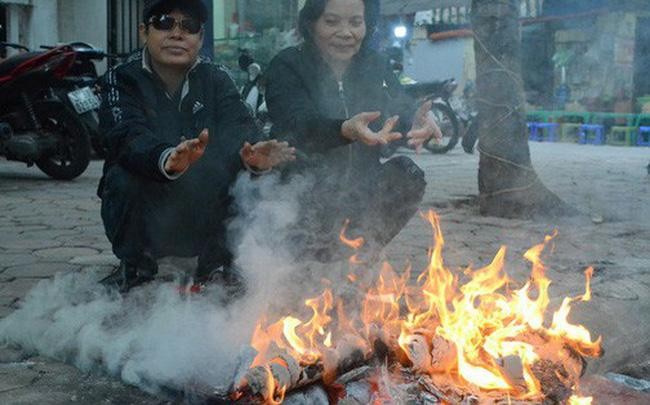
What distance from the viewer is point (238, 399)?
2.21 meters

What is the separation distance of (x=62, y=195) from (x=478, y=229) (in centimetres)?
402

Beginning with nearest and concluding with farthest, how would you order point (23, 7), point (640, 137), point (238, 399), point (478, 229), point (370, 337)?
point (238, 399)
point (370, 337)
point (478, 229)
point (23, 7)
point (640, 137)

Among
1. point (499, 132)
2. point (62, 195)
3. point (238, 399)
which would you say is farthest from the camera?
point (62, 195)

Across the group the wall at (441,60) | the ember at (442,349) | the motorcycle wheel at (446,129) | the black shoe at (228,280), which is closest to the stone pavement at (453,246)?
the ember at (442,349)

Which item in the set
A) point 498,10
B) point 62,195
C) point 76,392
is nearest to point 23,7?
point 62,195

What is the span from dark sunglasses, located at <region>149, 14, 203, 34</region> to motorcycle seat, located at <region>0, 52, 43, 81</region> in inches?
180

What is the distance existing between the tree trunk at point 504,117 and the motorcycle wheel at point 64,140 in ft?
14.0

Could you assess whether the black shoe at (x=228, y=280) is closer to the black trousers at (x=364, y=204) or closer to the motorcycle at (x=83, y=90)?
the black trousers at (x=364, y=204)

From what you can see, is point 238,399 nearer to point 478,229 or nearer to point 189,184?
point 189,184

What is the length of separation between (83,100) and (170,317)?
556 cm

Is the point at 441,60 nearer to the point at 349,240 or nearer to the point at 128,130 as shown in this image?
the point at 349,240

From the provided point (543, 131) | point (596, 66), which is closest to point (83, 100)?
point (543, 131)

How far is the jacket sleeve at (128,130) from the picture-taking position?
9.94ft

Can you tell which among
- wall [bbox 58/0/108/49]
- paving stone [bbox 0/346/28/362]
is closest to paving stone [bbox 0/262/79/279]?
paving stone [bbox 0/346/28/362]
